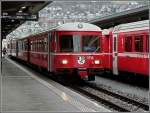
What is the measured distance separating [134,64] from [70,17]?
109 ft

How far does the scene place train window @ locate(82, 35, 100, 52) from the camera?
21.1 meters

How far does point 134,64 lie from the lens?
20.3 meters

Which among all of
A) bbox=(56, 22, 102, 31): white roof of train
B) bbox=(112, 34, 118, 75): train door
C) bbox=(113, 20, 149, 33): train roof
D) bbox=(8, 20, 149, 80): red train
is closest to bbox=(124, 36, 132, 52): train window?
bbox=(8, 20, 149, 80): red train

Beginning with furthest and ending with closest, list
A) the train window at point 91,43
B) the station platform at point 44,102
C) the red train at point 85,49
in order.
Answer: the train window at point 91,43 → the red train at point 85,49 → the station platform at point 44,102

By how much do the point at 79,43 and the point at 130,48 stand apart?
2160mm

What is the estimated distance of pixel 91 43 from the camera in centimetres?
2123

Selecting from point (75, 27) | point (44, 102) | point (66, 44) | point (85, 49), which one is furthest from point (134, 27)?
point (44, 102)

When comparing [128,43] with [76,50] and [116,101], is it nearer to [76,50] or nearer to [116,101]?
[76,50]

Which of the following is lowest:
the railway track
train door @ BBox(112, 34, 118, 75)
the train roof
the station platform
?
the railway track

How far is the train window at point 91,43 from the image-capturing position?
831 inches

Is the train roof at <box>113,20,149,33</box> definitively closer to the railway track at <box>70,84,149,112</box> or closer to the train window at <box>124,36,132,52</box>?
the train window at <box>124,36,132,52</box>

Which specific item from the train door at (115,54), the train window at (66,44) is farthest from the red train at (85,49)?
the train door at (115,54)

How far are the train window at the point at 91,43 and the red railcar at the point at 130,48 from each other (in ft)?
4.27

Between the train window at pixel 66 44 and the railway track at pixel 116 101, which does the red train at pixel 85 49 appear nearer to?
the train window at pixel 66 44
